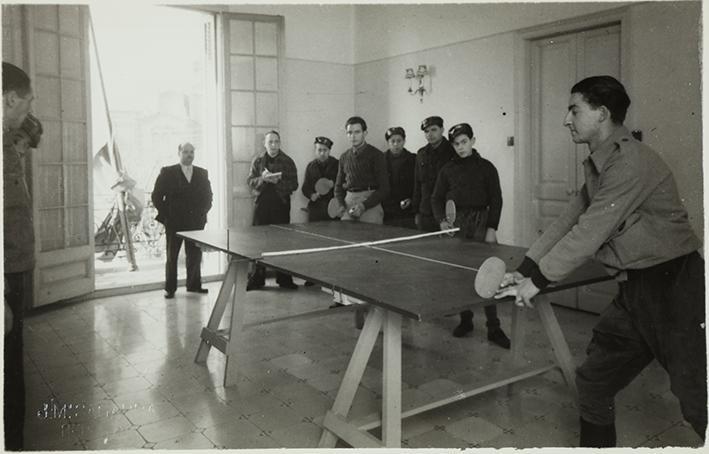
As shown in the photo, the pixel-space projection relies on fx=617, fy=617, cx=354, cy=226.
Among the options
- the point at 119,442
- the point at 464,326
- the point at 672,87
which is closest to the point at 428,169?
the point at 464,326

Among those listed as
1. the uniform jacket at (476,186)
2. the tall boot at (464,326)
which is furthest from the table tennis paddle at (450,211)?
the tall boot at (464,326)

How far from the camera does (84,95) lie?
5.66 meters

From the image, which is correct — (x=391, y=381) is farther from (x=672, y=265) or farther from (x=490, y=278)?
(x=672, y=265)

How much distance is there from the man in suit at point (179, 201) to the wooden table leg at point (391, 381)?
3874mm

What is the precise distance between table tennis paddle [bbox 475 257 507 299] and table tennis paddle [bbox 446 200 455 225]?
2005 millimetres

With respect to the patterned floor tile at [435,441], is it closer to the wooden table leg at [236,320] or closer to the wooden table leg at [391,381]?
the wooden table leg at [391,381]

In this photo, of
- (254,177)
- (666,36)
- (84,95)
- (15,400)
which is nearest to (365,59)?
(254,177)

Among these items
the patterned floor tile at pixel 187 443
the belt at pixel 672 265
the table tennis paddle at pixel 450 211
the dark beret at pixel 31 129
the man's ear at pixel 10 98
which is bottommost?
the patterned floor tile at pixel 187 443

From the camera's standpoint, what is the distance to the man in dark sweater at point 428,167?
522 centimetres

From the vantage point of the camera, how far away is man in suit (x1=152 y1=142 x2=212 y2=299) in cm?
599

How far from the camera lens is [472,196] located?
14.9 ft

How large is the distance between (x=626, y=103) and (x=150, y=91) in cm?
836

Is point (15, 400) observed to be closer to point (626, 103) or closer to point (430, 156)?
point (626, 103)

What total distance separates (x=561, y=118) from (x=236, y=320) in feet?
10.6
